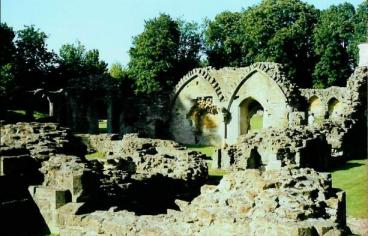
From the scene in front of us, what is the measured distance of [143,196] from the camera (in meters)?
12.3

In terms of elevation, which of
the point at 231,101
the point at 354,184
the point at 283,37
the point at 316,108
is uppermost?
the point at 283,37

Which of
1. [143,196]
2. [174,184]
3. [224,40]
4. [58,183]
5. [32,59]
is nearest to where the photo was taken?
[58,183]

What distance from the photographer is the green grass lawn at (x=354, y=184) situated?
12852 millimetres

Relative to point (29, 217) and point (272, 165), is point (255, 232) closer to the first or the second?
point (29, 217)

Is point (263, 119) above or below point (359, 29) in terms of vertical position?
below

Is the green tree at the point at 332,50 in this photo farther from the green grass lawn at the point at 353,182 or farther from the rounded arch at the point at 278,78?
the green grass lawn at the point at 353,182

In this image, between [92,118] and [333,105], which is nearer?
[92,118]

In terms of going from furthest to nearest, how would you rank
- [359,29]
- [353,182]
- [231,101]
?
[359,29] < [231,101] < [353,182]

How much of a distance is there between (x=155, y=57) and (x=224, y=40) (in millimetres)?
10933

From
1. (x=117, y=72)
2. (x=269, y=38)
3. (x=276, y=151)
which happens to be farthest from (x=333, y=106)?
(x=276, y=151)

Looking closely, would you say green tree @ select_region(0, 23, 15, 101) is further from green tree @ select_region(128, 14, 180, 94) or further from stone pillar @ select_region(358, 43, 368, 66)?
stone pillar @ select_region(358, 43, 368, 66)

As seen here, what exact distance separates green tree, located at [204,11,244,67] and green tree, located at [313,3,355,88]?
25.3ft

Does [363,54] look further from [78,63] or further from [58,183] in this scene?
[58,183]

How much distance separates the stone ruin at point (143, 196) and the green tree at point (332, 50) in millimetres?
35484
